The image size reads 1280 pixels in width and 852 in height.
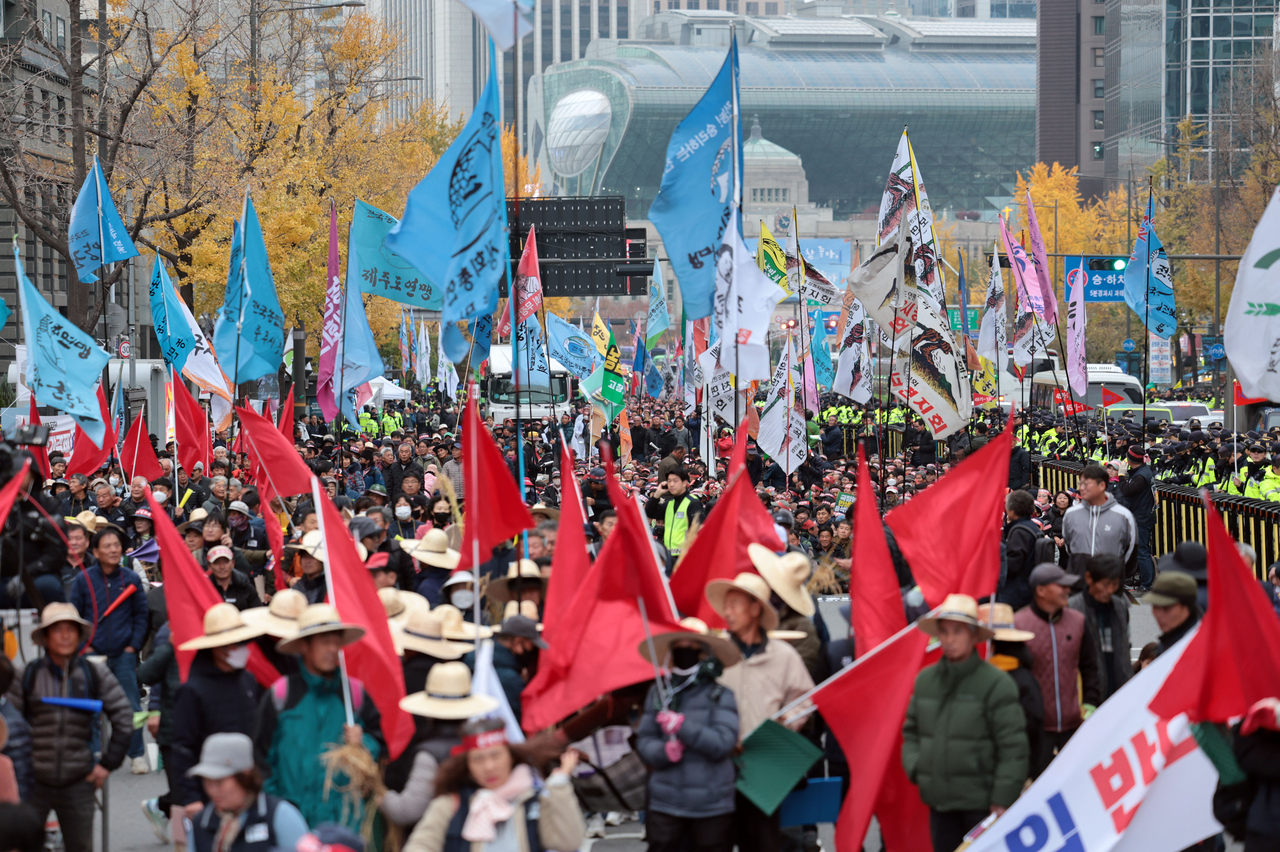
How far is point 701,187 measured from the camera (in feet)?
37.9

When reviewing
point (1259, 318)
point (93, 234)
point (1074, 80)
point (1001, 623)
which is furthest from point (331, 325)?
point (1074, 80)

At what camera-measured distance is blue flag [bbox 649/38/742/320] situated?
37.8 feet

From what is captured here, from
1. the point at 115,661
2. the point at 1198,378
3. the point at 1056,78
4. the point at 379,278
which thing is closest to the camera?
the point at 115,661

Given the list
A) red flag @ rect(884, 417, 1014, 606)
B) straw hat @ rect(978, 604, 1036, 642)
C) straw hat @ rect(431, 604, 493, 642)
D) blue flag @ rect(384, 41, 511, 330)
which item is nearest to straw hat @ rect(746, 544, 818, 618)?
red flag @ rect(884, 417, 1014, 606)

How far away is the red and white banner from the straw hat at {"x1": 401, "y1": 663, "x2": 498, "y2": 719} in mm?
1986

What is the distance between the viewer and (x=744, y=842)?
22.5 ft

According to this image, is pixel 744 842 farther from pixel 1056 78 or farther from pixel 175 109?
pixel 1056 78

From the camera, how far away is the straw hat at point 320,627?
6.28 metres

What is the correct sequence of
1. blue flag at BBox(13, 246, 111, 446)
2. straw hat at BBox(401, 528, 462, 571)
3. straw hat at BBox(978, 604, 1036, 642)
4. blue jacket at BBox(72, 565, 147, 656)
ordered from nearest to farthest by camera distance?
straw hat at BBox(978, 604, 1036, 642) → blue jacket at BBox(72, 565, 147, 656) → straw hat at BBox(401, 528, 462, 571) → blue flag at BBox(13, 246, 111, 446)

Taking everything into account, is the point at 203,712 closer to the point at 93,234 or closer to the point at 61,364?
the point at 61,364

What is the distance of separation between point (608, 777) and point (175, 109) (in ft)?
81.8

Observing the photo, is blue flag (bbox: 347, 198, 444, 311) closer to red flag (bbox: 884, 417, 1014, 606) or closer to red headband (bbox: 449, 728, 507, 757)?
red flag (bbox: 884, 417, 1014, 606)

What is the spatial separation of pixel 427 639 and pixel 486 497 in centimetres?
101

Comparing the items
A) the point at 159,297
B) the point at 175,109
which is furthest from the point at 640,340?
the point at 159,297
